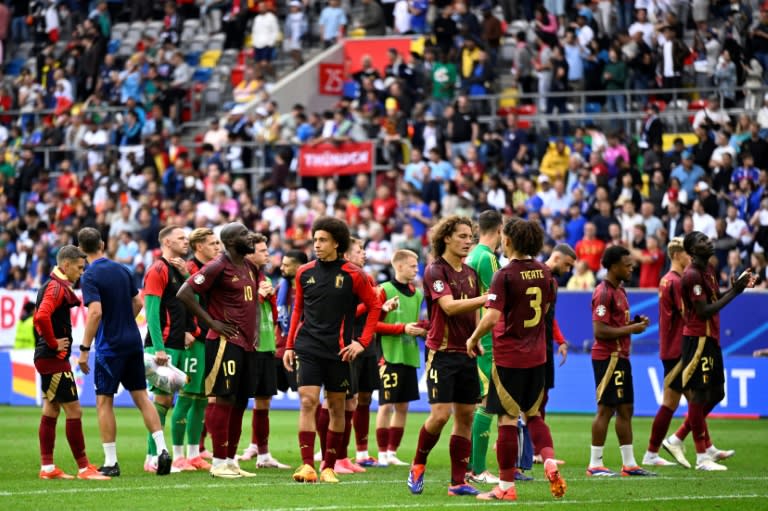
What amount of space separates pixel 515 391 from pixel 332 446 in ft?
7.61

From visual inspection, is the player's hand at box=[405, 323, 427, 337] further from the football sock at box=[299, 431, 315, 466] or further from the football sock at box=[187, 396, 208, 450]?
the football sock at box=[187, 396, 208, 450]

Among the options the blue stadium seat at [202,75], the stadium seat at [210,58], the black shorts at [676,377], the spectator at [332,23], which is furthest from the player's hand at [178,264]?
the stadium seat at [210,58]

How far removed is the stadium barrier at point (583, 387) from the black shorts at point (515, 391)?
1026 centimetres

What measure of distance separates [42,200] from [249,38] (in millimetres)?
7158

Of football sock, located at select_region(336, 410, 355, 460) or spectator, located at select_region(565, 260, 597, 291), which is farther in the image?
spectator, located at select_region(565, 260, 597, 291)

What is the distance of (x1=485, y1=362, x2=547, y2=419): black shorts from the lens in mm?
12102

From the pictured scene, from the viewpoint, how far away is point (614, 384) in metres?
14.7

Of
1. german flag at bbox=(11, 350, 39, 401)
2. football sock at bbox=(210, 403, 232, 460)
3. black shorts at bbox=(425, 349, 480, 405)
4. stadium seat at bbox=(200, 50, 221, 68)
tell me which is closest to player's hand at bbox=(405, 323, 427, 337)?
black shorts at bbox=(425, 349, 480, 405)

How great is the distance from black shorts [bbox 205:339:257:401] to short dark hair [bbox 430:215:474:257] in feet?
8.14

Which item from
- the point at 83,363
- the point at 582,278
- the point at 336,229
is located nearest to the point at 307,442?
the point at 336,229

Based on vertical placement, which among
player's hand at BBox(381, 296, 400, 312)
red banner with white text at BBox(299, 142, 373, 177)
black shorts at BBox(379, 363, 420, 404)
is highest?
red banner with white text at BBox(299, 142, 373, 177)

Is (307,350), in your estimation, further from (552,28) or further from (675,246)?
(552,28)

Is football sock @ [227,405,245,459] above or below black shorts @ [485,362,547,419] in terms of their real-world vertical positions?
below

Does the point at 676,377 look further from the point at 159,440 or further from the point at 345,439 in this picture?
the point at 159,440
